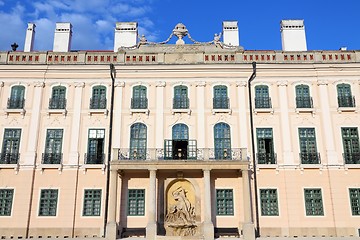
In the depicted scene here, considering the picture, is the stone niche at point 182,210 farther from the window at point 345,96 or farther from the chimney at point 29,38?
the chimney at point 29,38

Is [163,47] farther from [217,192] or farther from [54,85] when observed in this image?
[217,192]

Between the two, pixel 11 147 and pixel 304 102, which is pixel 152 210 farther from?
pixel 304 102

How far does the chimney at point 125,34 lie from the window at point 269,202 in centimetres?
1381

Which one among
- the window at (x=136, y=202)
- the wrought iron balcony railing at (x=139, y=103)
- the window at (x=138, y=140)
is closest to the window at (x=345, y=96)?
the wrought iron balcony railing at (x=139, y=103)

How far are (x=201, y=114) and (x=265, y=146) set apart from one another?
4.47 meters

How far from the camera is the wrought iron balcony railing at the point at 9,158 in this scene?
72.1ft

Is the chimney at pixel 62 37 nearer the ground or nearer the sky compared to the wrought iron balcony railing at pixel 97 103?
nearer the sky

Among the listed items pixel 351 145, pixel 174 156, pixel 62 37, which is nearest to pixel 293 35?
pixel 351 145

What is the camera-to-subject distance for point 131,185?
22.1 meters

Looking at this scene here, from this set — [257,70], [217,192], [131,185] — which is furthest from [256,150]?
[131,185]

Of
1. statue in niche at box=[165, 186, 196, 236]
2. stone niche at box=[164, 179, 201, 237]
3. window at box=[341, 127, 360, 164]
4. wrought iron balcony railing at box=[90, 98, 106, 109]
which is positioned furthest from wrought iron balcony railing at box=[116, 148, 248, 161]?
window at box=[341, 127, 360, 164]

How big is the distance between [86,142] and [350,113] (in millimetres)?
16744

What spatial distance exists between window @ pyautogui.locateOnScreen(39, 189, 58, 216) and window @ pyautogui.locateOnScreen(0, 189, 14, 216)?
177 centimetres

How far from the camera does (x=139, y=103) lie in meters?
23.3
